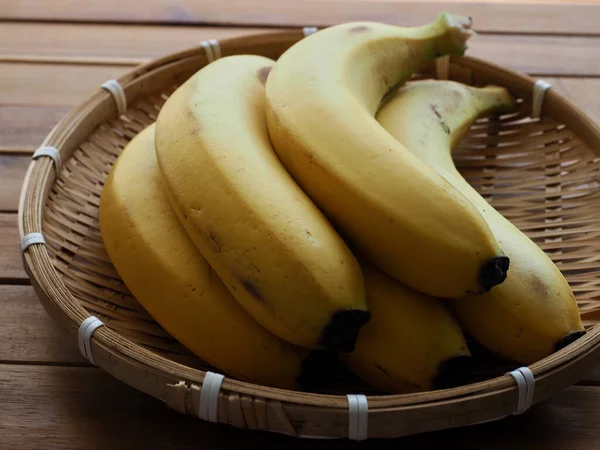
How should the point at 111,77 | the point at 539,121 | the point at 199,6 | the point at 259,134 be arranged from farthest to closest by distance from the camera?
the point at 199,6, the point at 111,77, the point at 539,121, the point at 259,134

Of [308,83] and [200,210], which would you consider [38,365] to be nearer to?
[200,210]

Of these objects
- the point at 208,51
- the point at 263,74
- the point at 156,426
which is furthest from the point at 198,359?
the point at 208,51

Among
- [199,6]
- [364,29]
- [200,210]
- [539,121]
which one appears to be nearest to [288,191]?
[200,210]

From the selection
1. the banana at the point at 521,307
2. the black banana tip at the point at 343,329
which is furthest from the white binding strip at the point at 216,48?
the black banana tip at the point at 343,329

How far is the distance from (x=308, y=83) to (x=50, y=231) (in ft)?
0.91

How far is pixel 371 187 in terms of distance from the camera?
0.53 meters

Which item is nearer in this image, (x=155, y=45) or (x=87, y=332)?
(x=87, y=332)

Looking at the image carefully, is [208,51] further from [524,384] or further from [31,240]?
[524,384]

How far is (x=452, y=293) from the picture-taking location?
1.77 feet

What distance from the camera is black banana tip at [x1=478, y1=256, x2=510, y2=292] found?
0.52m

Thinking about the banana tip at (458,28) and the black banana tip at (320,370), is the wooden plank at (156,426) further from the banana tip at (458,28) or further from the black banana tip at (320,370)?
the banana tip at (458,28)

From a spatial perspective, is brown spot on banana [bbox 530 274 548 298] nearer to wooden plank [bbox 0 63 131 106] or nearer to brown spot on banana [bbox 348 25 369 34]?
brown spot on banana [bbox 348 25 369 34]

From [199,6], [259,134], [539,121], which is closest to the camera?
[259,134]

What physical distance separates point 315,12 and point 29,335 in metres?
0.65
